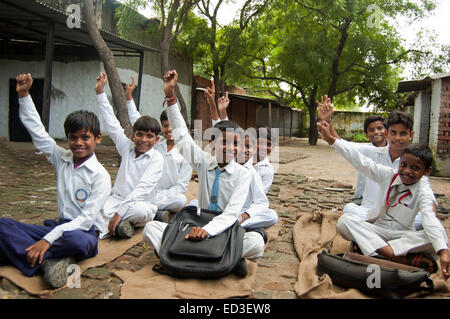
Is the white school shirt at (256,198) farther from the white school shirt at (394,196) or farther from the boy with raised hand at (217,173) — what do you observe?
the white school shirt at (394,196)

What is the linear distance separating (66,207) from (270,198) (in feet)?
11.6

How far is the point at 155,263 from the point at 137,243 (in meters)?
0.48

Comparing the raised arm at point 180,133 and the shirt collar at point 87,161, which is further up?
the raised arm at point 180,133

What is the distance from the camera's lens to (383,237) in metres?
2.91

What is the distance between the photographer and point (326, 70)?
15.4 metres

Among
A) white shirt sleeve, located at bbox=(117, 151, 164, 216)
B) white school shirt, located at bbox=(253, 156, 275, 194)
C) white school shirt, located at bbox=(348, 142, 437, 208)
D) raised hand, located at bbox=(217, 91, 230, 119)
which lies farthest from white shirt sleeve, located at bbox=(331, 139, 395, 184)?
white shirt sleeve, located at bbox=(117, 151, 164, 216)

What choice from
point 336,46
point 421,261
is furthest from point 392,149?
point 336,46

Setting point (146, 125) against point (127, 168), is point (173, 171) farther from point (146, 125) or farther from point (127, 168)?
point (146, 125)

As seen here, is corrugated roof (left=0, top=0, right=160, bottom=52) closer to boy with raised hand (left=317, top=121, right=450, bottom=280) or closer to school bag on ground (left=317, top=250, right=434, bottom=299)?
boy with raised hand (left=317, top=121, right=450, bottom=280)

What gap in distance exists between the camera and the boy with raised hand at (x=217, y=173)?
2.76 m

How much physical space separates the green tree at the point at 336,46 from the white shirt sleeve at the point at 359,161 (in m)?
11.3

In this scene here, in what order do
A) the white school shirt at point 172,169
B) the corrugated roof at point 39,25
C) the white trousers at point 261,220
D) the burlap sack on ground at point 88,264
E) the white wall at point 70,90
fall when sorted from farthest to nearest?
1. the white wall at point 70,90
2. the corrugated roof at point 39,25
3. the white school shirt at point 172,169
4. the white trousers at point 261,220
5. the burlap sack on ground at point 88,264

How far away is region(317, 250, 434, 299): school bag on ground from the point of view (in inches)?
89.7

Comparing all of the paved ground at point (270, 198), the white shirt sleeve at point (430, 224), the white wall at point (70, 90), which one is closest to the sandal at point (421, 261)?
the white shirt sleeve at point (430, 224)
